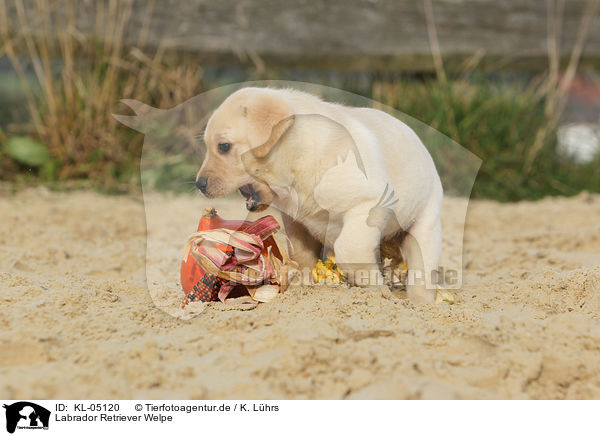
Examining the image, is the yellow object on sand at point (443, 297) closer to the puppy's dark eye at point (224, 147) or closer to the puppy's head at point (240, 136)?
the puppy's head at point (240, 136)

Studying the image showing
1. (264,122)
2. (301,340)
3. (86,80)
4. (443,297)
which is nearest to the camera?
(301,340)

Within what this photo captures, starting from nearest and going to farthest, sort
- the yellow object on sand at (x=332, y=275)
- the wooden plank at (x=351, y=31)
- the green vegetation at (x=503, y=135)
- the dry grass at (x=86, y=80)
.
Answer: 1. the yellow object on sand at (x=332, y=275)
2. the dry grass at (x=86, y=80)
3. the green vegetation at (x=503, y=135)
4. the wooden plank at (x=351, y=31)

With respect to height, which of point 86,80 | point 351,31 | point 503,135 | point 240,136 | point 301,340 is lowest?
point 301,340

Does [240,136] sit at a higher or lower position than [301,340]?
higher

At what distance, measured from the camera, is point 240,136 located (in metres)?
2.01

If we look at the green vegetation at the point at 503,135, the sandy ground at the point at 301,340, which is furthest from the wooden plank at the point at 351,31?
the sandy ground at the point at 301,340

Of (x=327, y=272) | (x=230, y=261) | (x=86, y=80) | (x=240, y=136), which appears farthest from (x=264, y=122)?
(x=86, y=80)

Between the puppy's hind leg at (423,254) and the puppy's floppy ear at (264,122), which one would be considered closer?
the puppy's floppy ear at (264,122)

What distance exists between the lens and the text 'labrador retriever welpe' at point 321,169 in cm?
203

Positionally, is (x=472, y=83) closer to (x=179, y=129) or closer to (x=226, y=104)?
(x=179, y=129)

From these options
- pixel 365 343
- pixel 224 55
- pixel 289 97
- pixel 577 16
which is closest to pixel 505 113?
pixel 577 16

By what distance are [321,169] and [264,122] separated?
0.26 metres
